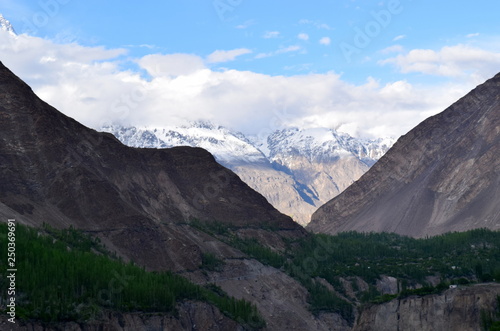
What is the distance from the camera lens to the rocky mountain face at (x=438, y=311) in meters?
91.6

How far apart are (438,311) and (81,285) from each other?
153ft

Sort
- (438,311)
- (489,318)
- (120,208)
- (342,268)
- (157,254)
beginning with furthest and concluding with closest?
(342,268), (120,208), (157,254), (438,311), (489,318)

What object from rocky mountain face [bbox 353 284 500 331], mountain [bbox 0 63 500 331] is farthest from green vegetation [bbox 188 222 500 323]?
rocky mountain face [bbox 353 284 500 331]

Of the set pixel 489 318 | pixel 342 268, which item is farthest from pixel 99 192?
pixel 489 318

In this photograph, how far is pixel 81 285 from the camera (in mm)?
110125

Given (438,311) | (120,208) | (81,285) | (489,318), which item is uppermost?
(120,208)

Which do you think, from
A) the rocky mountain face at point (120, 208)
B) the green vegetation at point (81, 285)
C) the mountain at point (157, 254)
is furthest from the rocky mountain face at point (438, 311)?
the rocky mountain face at point (120, 208)

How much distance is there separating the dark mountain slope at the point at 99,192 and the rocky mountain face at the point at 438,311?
53030 mm

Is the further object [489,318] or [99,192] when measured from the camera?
[99,192]

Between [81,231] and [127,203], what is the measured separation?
58.0 feet

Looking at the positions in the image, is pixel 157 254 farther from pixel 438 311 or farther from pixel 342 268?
pixel 438 311

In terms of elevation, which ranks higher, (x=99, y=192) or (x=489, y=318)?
(x=99, y=192)

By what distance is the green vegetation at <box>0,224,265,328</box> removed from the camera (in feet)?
334

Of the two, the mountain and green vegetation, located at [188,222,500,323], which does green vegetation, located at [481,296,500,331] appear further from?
green vegetation, located at [188,222,500,323]
